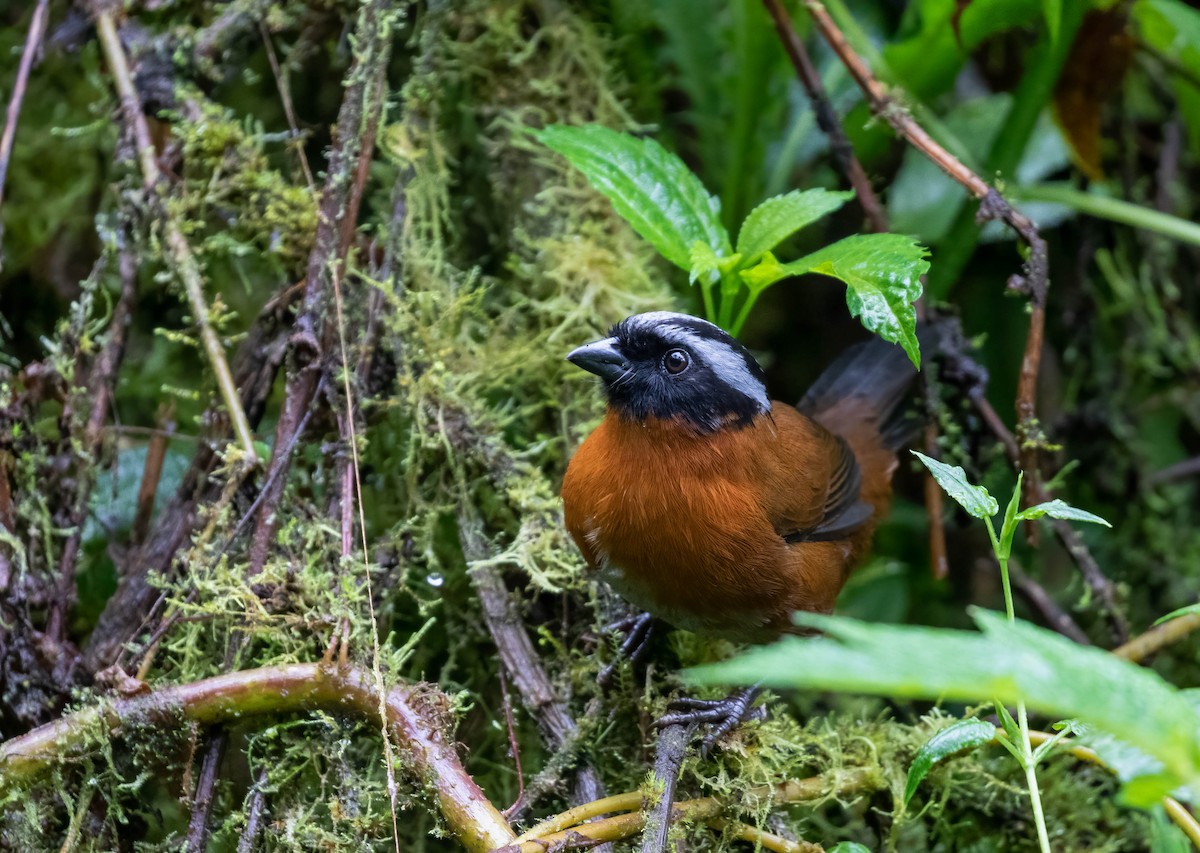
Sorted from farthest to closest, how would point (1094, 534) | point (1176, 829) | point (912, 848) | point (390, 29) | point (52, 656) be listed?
point (1094, 534), point (390, 29), point (912, 848), point (52, 656), point (1176, 829)

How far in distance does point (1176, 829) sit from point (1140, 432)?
96.1 inches

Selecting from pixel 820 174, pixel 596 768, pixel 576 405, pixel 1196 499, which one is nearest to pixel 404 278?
pixel 576 405

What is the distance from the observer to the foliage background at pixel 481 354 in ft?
7.05

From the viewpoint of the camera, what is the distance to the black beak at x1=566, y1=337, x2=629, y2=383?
2414mm

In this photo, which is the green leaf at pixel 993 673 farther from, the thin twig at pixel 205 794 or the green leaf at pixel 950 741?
the thin twig at pixel 205 794

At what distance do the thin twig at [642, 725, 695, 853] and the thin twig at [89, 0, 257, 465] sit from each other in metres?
1.15

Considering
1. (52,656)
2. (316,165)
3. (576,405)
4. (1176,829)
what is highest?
(316,165)

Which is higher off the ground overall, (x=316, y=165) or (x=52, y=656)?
(x=316, y=165)

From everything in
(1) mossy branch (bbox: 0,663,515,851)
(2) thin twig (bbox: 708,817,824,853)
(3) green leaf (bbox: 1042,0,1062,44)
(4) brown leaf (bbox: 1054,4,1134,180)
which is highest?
(3) green leaf (bbox: 1042,0,1062,44)

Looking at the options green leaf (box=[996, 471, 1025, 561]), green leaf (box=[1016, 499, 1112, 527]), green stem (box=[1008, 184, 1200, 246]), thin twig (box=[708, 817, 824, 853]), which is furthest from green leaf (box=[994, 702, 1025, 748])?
green stem (box=[1008, 184, 1200, 246])

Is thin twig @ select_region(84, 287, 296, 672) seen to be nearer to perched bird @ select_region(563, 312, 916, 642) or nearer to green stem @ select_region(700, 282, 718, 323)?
perched bird @ select_region(563, 312, 916, 642)

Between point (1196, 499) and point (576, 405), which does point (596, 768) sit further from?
point (1196, 499)

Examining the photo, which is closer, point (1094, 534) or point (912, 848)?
point (912, 848)

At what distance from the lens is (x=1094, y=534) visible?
375 cm
